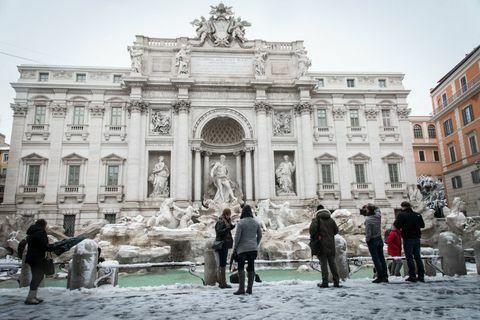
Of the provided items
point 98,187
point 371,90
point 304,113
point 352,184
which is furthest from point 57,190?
point 371,90

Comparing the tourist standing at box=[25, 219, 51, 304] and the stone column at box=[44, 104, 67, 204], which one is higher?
the stone column at box=[44, 104, 67, 204]

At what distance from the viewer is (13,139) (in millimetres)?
24344

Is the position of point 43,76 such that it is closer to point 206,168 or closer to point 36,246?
point 206,168

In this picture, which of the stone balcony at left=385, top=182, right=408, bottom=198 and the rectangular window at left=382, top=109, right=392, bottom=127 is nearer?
the stone balcony at left=385, top=182, right=408, bottom=198

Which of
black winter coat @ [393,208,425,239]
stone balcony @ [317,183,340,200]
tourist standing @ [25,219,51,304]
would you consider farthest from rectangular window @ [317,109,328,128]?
tourist standing @ [25,219,51,304]

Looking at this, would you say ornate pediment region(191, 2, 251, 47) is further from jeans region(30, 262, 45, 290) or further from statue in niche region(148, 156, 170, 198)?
jeans region(30, 262, 45, 290)

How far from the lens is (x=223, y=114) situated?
1016 inches

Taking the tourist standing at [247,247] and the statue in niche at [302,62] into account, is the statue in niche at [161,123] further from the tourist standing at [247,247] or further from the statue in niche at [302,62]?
the tourist standing at [247,247]

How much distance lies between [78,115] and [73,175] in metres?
4.82

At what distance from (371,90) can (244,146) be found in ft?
41.0

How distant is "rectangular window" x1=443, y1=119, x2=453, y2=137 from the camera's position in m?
31.9

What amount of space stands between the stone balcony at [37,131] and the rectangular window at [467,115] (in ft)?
116

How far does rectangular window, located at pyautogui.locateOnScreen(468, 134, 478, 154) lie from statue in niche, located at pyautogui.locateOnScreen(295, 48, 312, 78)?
15.9m

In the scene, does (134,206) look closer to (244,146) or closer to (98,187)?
(98,187)
